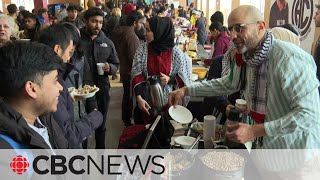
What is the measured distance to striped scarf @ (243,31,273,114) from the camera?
146 centimetres

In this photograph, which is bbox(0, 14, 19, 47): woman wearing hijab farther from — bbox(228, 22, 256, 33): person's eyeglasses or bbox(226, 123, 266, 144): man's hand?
bbox(226, 123, 266, 144): man's hand

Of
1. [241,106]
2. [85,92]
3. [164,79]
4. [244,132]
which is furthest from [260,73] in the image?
[85,92]

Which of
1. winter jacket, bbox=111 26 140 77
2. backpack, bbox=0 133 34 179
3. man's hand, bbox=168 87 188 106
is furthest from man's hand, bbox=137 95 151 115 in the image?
winter jacket, bbox=111 26 140 77

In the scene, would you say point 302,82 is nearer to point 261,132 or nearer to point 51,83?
point 261,132

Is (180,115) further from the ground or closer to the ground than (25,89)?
closer to the ground

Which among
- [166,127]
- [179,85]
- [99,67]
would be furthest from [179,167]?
[99,67]

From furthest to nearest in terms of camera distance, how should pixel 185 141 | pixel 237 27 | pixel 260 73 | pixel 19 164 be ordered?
pixel 185 141, pixel 260 73, pixel 237 27, pixel 19 164

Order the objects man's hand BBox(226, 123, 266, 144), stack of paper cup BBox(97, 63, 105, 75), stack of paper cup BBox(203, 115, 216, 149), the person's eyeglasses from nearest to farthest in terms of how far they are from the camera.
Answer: man's hand BBox(226, 123, 266, 144) < the person's eyeglasses < stack of paper cup BBox(203, 115, 216, 149) < stack of paper cup BBox(97, 63, 105, 75)

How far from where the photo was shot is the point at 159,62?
2.52 m

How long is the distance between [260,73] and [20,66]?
1090 millimetres

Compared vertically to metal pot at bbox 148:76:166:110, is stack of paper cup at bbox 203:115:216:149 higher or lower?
lower

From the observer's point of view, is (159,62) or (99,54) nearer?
(159,62)

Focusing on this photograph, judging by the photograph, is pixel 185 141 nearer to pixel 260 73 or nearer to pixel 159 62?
pixel 260 73

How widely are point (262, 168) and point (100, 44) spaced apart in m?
2.13
